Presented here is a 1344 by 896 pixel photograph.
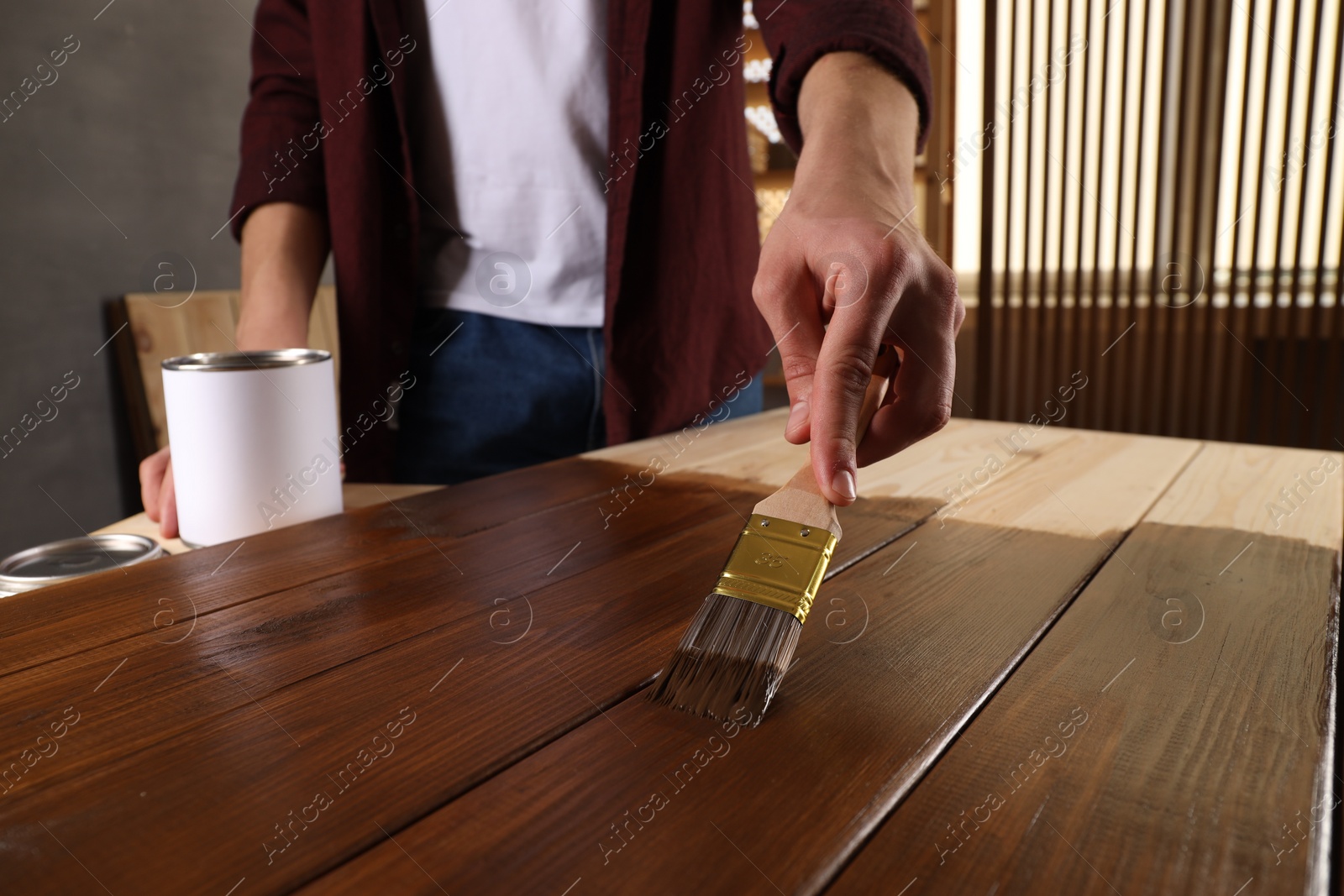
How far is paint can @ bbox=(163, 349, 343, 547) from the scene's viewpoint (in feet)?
2.50

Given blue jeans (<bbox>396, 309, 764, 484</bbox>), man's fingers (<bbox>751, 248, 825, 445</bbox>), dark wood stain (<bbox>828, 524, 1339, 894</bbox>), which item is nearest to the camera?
dark wood stain (<bbox>828, 524, 1339, 894</bbox>)

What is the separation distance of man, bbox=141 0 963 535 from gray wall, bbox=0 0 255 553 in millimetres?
929

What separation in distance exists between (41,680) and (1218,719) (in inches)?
24.2

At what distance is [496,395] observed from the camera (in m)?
1.26

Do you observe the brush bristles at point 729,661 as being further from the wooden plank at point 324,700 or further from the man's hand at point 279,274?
the man's hand at point 279,274

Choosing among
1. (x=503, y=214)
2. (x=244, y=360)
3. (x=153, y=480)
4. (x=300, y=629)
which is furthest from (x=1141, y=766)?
(x=503, y=214)

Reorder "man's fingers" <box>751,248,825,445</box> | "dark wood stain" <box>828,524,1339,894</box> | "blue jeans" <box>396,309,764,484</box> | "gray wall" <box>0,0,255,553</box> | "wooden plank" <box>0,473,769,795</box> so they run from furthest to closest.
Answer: "gray wall" <box>0,0,255,553</box>
"blue jeans" <box>396,309,764,484</box>
"man's fingers" <box>751,248,825,445</box>
"wooden plank" <box>0,473,769,795</box>
"dark wood stain" <box>828,524,1339,894</box>

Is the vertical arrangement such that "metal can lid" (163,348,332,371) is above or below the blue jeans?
above

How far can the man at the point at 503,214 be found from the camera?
3.87 ft

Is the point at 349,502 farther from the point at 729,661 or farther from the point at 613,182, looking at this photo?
the point at 729,661

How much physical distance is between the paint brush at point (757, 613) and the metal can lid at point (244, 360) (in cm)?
46

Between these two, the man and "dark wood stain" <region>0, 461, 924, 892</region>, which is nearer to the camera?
"dark wood stain" <region>0, 461, 924, 892</region>

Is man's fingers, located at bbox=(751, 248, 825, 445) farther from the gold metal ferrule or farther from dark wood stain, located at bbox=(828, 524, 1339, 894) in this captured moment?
dark wood stain, located at bbox=(828, 524, 1339, 894)

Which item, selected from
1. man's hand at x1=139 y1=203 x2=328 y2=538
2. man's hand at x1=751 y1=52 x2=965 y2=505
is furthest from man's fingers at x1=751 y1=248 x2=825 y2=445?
man's hand at x1=139 y1=203 x2=328 y2=538
